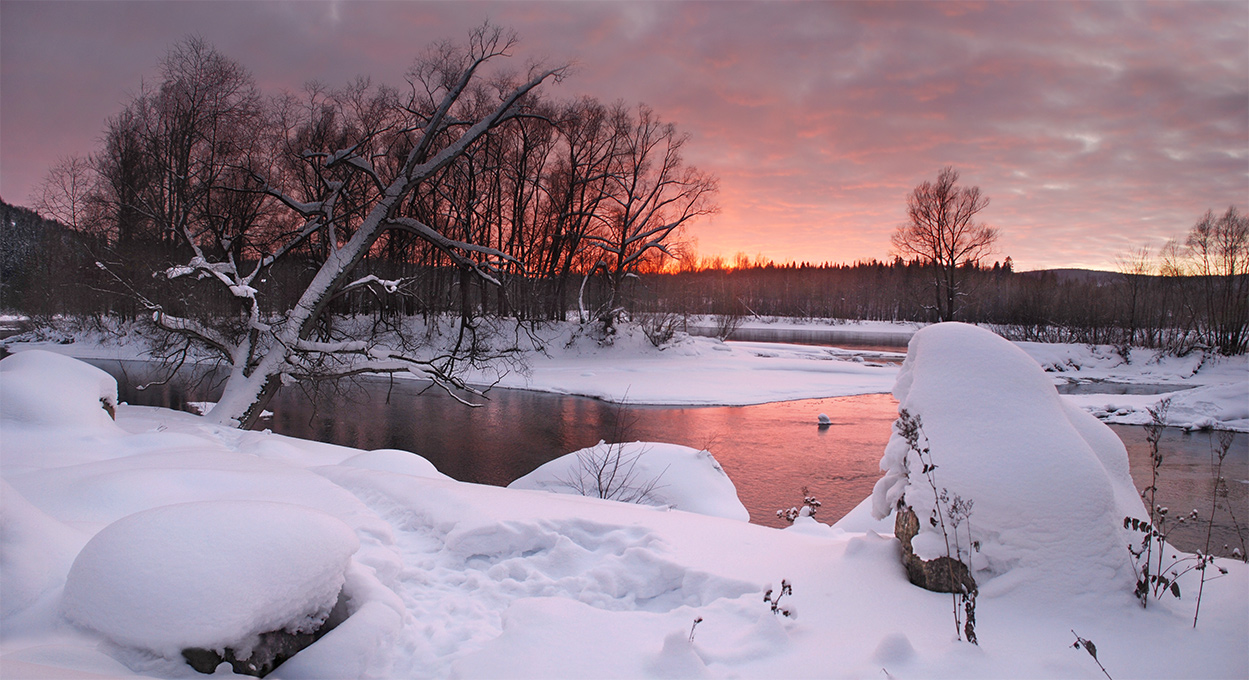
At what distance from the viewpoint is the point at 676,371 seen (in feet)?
82.7

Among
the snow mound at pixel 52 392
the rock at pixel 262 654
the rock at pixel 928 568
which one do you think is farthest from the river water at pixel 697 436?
the rock at pixel 262 654

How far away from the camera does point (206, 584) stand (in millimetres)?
2316

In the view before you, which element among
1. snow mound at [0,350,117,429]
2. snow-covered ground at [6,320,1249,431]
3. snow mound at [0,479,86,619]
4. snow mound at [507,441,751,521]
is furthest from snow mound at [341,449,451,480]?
snow-covered ground at [6,320,1249,431]

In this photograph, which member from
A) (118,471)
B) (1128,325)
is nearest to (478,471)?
(118,471)

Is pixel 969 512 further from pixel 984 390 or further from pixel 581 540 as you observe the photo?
pixel 581 540

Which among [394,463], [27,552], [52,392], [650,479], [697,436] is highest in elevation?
[52,392]

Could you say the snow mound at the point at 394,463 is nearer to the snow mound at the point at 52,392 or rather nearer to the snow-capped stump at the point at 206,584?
the snow mound at the point at 52,392

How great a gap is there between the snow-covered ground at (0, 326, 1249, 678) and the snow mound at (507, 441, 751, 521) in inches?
126

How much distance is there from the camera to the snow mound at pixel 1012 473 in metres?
3.39

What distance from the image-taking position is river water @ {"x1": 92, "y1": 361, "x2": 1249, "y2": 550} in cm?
1010

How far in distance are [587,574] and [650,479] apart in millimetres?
5195

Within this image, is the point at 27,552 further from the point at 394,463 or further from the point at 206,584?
the point at 394,463

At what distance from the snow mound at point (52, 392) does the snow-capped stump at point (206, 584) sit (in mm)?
5057

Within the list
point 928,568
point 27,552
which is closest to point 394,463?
point 27,552
